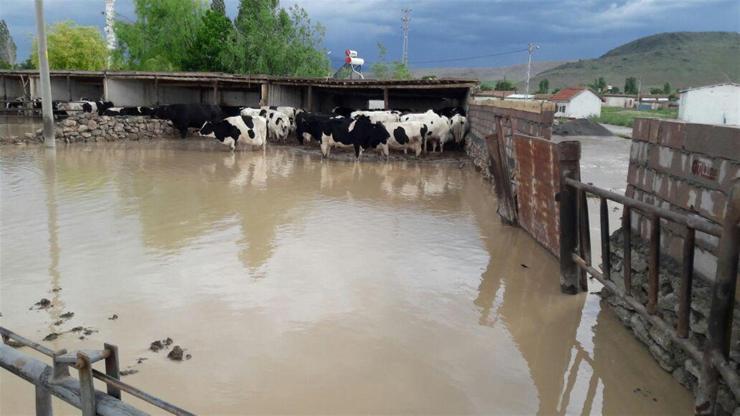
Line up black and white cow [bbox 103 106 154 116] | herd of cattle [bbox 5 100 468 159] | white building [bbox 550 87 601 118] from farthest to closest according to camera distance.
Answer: white building [bbox 550 87 601 118], black and white cow [bbox 103 106 154 116], herd of cattle [bbox 5 100 468 159]

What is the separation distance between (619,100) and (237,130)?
66907mm

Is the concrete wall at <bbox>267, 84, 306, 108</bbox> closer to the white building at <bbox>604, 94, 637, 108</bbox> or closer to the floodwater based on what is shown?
the floodwater

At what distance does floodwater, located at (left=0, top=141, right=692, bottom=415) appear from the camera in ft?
12.2

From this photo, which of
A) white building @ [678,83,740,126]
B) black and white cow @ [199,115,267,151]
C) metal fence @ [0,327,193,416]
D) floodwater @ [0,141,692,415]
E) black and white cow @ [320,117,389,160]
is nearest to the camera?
metal fence @ [0,327,193,416]

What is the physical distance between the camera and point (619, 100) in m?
71.9

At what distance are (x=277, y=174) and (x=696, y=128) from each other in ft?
33.9

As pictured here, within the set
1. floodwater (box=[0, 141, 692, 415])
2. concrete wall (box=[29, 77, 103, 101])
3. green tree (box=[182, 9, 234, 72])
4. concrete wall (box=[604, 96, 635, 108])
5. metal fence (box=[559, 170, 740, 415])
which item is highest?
green tree (box=[182, 9, 234, 72])

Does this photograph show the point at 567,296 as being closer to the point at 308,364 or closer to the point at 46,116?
the point at 308,364

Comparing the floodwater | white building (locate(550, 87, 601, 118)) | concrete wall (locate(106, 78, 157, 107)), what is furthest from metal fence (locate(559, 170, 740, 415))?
white building (locate(550, 87, 601, 118))

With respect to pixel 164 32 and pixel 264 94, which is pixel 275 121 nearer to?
pixel 264 94

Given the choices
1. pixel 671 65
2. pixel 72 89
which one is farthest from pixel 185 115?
pixel 671 65

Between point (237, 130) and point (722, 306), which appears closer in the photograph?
point (722, 306)

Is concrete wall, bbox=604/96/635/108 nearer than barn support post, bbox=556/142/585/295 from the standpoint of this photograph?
No

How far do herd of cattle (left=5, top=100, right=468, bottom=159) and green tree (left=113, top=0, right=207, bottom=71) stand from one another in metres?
17.1
